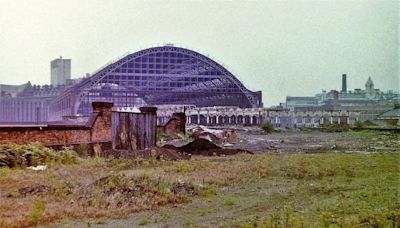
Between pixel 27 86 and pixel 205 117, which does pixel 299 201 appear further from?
pixel 27 86

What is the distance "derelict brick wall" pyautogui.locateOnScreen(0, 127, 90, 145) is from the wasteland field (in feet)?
2.71

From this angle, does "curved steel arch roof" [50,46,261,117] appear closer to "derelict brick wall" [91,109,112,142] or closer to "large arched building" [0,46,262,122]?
"large arched building" [0,46,262,122]

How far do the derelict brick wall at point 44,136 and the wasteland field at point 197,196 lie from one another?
83 cm

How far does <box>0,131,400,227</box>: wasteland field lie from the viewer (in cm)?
775

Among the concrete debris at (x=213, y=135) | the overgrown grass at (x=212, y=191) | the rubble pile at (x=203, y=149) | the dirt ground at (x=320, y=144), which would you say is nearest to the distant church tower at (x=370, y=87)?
the dirt ground at (x=320, y=144)

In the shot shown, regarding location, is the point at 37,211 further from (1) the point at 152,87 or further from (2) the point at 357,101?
(1) the point at 152,87

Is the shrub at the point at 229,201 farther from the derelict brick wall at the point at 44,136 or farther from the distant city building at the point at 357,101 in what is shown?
the distant city building at the point at 357,101

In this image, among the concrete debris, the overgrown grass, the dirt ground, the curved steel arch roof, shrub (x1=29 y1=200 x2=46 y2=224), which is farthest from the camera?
the curved steel arch roof

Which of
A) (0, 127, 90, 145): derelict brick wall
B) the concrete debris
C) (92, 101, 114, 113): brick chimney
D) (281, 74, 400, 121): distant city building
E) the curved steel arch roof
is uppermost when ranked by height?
the curved steel arch roof

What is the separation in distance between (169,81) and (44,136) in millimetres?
57157

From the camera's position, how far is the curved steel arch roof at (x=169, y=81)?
68250 millimetres

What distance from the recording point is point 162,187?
10258 mm

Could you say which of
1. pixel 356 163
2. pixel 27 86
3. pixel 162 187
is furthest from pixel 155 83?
pixel 162 187

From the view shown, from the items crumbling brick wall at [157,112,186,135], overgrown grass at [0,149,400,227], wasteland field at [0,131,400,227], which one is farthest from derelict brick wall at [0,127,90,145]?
crumbling brick wall at [157,112,186,135]
